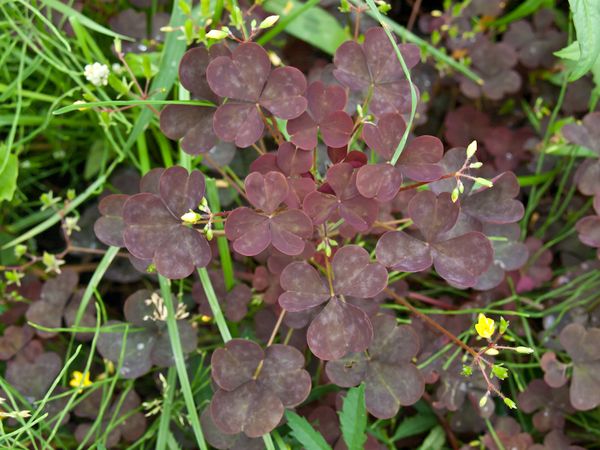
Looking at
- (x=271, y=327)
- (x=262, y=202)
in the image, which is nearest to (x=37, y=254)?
(x=271, y=327)

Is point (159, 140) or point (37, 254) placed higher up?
point (159, 140)

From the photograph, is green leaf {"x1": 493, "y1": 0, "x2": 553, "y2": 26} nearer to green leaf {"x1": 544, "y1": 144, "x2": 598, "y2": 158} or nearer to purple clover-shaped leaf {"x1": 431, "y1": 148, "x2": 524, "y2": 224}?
green leaf {"x1": 544, "y1": 144, "x2": 598, "y2": 158}

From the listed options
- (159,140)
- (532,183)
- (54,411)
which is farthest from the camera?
(532,183)

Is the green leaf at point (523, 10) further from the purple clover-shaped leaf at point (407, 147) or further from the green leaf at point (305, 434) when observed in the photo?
the green leaf at point (305, 434)

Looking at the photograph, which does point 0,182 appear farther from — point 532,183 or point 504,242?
point 532,183

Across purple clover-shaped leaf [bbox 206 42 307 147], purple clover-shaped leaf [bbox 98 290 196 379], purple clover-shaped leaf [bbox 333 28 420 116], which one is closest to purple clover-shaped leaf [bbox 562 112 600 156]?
purple clover-shaped leaf [bbox 333 28 420 116]

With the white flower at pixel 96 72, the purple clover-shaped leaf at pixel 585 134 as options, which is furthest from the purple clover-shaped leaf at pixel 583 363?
the white flower at pixel 96 72

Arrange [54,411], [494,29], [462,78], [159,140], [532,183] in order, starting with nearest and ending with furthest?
[54,411]
[159,140]
[532,183]
[462,78]
[494,29]
